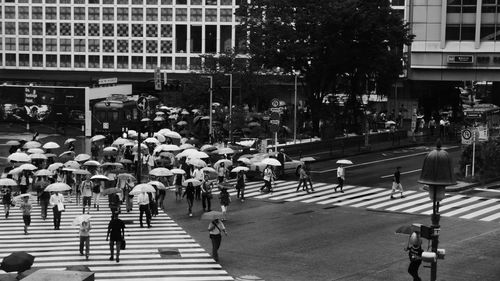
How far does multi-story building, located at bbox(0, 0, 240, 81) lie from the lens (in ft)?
366

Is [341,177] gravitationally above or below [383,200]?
above

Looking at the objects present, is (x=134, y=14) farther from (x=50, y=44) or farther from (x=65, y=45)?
(x=50, y=44)

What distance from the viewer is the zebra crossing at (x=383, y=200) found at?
121ft

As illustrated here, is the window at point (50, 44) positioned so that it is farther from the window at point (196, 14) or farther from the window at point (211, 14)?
the window at point (211, 14)

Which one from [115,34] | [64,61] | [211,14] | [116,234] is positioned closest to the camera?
[116,234]

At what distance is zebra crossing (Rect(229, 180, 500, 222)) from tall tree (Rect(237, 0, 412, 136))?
20.0 meters

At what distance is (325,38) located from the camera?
62062 millimetres

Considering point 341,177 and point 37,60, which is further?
point 37,60

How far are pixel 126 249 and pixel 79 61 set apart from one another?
89476 mm

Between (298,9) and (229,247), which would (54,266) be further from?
(298,9)

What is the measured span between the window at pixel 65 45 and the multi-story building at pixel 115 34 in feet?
0.27

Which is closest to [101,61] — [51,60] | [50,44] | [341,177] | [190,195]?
[51,60]

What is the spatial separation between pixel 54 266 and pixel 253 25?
143 feet

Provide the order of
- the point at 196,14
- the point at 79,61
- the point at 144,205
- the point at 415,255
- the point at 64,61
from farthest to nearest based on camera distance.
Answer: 1. the point at 64,61
2. the point at 79,61
3. the point at 196,14
4. the point at 144,205
5. the point at 415,255
